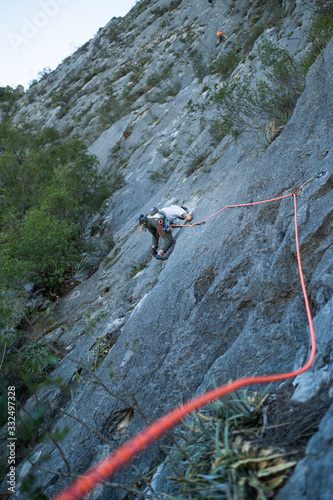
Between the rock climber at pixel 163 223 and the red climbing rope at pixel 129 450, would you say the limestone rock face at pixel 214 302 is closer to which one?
the red climbing rope at pixel 129 450

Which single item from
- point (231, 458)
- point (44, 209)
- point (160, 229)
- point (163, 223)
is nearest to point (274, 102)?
point (163, 223)

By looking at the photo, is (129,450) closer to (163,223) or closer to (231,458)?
(231,458)

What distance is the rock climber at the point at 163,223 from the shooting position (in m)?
7.44

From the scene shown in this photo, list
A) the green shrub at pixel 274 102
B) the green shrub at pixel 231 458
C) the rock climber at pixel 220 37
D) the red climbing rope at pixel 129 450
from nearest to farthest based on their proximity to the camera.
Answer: the green shrub at pixel 231 458
the red climbing rope at pixel 129 450
the green shrub at pixel 274 102
the rock climber at pixel 220 37

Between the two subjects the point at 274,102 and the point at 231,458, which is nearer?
the point at 231,458

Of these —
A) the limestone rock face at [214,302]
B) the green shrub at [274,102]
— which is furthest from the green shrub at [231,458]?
the green shrub at [274,102]

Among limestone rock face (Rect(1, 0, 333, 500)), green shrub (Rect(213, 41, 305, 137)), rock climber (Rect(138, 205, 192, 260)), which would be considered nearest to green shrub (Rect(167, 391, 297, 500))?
limestone rock face (Rect(1, 0, 333, 500))

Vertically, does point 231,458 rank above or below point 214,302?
above

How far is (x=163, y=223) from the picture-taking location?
24.5ft

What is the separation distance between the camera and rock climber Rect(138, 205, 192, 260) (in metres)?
7.44

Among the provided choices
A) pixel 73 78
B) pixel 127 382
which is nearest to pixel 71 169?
pixel 127 382


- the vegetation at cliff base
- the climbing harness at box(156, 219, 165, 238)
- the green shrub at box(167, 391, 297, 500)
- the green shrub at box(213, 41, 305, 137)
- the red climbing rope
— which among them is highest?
the vegetation at cliff base

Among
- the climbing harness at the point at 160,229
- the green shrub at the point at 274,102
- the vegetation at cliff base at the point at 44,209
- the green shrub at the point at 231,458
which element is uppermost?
the vegetation at cliff base at the point at 44,209

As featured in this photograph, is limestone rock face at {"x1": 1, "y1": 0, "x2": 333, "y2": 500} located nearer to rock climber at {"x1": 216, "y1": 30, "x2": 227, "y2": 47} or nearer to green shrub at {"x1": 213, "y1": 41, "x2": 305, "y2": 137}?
green shrub at {"x1": 213, "y1": 41, "x2": 305, "y2": 137}
